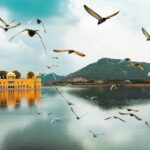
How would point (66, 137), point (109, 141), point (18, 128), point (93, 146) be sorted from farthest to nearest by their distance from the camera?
point (18, 128), point (66, 137), point (109, 141), point (93, 146)

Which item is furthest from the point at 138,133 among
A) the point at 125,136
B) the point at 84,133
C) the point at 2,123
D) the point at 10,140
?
the point at 2,123

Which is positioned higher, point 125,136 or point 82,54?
point 82,54

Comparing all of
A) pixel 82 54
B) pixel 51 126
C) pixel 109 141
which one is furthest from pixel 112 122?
pixel 82 54

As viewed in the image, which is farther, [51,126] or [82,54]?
[51,126]

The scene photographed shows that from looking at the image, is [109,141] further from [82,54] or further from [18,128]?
[82,54]

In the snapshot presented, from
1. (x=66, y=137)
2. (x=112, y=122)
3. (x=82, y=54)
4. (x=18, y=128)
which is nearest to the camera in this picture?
(x=82, y=54)

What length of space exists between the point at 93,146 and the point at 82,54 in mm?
43301

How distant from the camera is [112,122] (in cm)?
7200

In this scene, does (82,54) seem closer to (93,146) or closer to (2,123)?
(93,146)

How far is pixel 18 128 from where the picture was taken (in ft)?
215

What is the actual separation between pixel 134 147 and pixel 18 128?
25.0 m

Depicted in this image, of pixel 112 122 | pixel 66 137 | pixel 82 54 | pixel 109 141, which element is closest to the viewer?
pixel 82 54

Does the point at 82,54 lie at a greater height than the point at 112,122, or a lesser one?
greater

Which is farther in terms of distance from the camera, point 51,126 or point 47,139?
point 51,126
